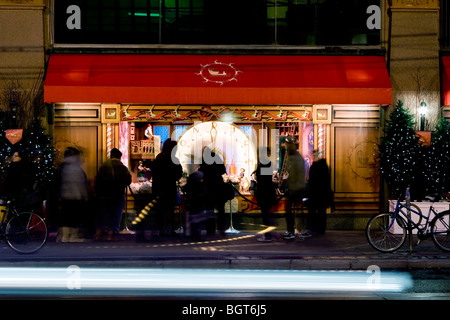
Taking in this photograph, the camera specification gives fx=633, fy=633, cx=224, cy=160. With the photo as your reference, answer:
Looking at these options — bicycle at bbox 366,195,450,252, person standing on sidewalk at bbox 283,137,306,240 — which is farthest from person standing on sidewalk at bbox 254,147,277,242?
bicycle at bbox 366,195,450,252

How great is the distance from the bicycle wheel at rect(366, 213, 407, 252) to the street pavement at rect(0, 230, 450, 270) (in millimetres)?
160

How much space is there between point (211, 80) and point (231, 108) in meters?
0.99

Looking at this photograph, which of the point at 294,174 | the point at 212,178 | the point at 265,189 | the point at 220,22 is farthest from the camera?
the point at 220,22

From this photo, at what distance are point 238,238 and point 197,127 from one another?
312 centimetres

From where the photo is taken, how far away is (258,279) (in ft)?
27.0

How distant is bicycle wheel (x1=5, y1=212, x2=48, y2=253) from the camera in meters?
11.0

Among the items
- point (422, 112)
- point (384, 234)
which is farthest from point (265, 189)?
point (422, 112)

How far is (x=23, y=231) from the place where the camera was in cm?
1103

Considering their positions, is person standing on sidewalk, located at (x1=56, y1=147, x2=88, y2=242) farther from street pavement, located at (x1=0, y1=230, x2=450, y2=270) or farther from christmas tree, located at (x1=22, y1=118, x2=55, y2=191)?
christmas tree, located at (x1=22, y1=118, x2=55, y2=191)

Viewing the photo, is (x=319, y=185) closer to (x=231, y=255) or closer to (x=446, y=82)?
(x=231, y=255)

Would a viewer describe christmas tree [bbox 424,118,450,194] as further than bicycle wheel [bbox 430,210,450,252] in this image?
Yes

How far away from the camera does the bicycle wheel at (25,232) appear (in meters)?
11.0
